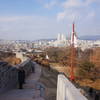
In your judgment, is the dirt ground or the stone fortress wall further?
the dirt ground

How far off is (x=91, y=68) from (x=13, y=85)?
34.0 feet

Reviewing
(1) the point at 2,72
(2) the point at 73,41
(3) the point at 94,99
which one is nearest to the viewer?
(1) the point at 2,72

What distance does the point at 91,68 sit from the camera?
48.3ft

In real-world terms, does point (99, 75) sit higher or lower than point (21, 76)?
lower

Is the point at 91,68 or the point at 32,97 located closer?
the point at 32,97

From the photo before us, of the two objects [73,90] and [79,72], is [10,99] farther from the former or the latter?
[79,72]

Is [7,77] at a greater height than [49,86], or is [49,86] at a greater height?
[7,77]

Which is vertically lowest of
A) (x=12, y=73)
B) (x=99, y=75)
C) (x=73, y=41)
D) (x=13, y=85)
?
(x=99, y=75)

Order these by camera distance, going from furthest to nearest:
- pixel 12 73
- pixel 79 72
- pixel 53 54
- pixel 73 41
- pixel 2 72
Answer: pixel 53 54, pixel 79 72, pixel 73 41, pixel 12 73, pixel 2 72

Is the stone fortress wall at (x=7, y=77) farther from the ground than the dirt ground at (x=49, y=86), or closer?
farther from the ground

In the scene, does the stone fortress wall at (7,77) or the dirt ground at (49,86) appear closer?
the stone fortress wall at (7,77)

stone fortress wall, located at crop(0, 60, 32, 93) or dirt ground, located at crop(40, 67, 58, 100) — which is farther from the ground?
stone fortress wall, located at crop(0, 60, 32, 93)

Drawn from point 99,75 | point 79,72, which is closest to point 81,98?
point 79,72

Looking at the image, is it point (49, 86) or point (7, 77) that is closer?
point (7, 77)
